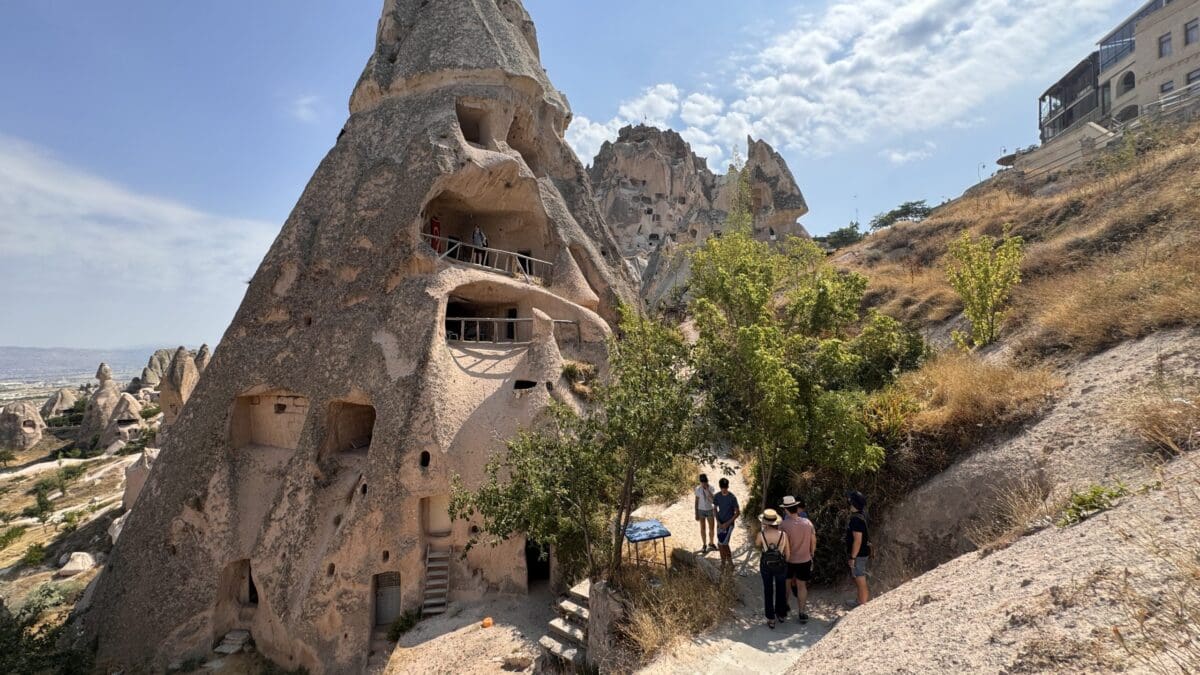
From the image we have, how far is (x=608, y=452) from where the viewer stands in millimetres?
8656

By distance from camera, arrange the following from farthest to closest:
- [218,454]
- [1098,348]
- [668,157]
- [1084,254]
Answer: [668,157] < [218,454] < [1084,254] < [1098,348]

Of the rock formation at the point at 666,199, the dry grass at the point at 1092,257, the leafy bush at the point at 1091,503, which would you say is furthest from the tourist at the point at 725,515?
the rock formation at the point at 666,199

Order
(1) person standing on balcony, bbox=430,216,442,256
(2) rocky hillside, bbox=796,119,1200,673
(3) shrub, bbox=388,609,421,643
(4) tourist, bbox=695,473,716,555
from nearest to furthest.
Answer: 1. (2) rocky hillside, bbox=796,119,1200,673
2. (4) tourist, bbox=695,473,716,555
3. (3) shrub, bbox=388,609,421,643
4. (1) person standing on balcony, bbox=430,216,442,256

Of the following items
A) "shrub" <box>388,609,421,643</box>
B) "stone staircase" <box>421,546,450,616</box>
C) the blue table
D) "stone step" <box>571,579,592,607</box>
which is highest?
the blue table

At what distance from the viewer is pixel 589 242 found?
18578mm

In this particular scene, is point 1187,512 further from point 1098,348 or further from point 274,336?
point 274,336

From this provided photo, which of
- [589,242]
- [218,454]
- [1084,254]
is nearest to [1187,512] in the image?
[1084,254]

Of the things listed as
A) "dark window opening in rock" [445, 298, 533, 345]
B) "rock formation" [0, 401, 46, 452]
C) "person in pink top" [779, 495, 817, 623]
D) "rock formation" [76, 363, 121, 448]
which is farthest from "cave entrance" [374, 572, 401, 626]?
"rock formation" [0, 401, 46, 452]

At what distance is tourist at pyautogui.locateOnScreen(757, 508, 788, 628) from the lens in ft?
23.9

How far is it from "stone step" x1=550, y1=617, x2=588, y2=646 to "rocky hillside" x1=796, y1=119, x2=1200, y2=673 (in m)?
4.38

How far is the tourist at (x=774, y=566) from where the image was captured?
727 centimetres

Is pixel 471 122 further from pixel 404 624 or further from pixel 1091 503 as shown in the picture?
pixel 1091 503

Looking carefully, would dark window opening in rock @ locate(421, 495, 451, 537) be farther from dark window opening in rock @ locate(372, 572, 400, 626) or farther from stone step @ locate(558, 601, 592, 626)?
stone step @ locate(558, 601, 592, 626)

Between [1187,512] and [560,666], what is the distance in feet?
26.7
